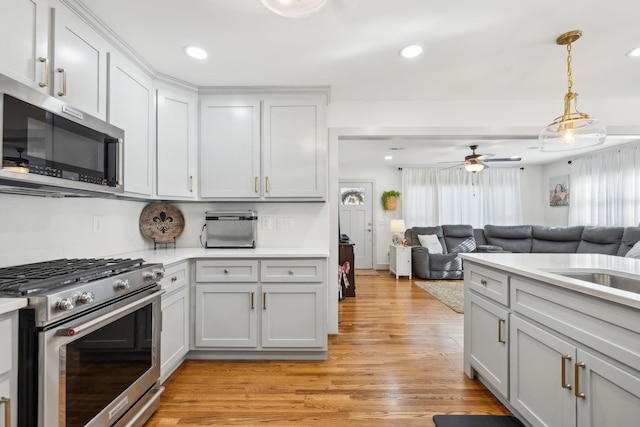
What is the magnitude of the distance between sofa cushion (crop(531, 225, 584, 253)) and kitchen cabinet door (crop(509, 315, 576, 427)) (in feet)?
17.3

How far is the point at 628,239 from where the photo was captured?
15.5 feet

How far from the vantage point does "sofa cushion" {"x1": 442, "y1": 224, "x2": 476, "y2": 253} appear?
20.7ft

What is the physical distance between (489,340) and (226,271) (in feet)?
6.30

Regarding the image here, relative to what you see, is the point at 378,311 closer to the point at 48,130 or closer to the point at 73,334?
the point at 73,334

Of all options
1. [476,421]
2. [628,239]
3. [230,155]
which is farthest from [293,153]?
[628,239]

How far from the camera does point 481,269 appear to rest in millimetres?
2066

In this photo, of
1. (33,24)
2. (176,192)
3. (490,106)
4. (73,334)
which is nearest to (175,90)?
(176,192)

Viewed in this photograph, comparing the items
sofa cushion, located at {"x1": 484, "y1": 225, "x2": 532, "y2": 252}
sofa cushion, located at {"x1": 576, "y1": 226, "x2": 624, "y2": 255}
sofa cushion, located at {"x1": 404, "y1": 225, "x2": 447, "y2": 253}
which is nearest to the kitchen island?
sofa cushion, located at {"x1": 576, "y1": 226, "x2": 624, "y2": 255}

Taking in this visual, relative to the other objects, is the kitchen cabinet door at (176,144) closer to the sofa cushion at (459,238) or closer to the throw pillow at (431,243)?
the throw pillow at (431,243)

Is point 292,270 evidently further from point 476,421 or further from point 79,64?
point 79,64

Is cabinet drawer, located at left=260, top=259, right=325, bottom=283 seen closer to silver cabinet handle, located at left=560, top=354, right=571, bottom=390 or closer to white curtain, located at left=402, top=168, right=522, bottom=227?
silver cabinet handle, located at left=560, top=354, right=571, bottom=390

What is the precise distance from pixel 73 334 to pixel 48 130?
91 centimetres

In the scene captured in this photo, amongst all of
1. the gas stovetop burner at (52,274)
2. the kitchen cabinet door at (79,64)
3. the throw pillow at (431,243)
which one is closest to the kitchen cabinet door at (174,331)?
the gas stovetop burner at (52,274)

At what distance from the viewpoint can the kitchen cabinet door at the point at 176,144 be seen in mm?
2527
